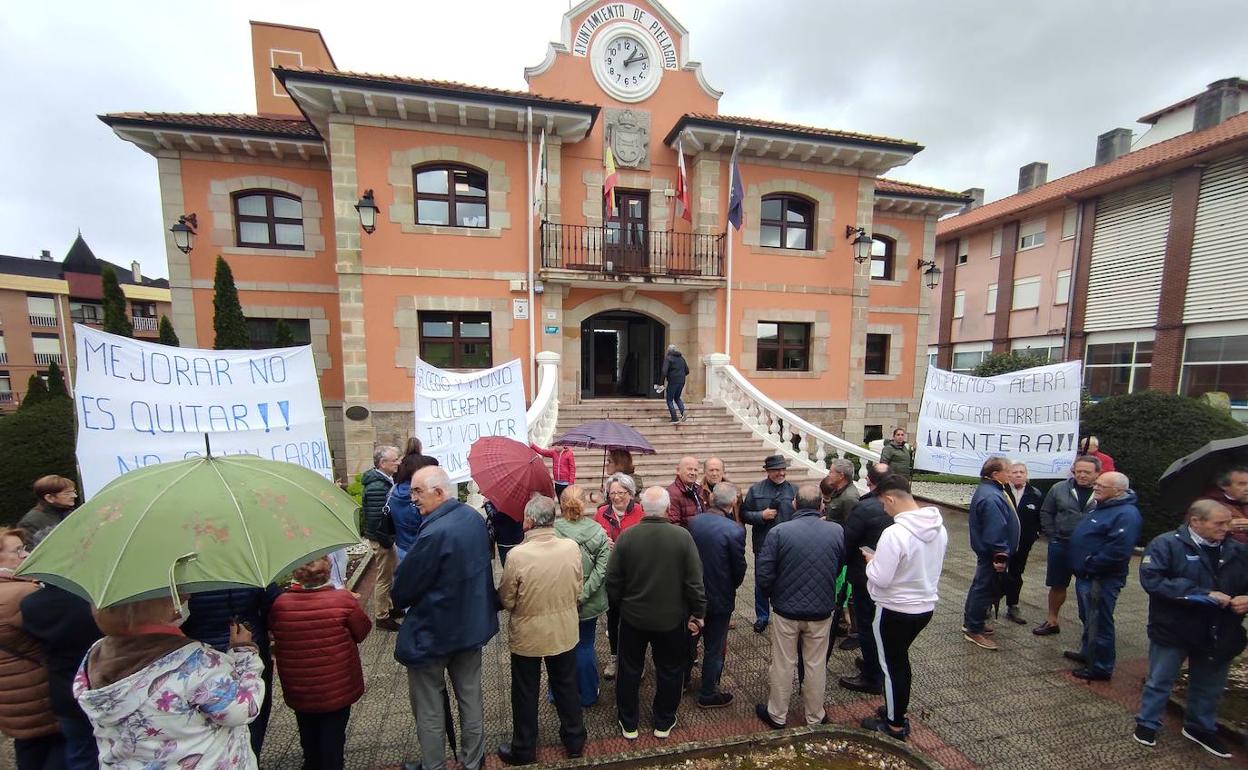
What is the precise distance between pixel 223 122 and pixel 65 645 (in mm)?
12855

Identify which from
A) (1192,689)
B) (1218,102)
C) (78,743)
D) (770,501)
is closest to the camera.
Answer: (78,743)

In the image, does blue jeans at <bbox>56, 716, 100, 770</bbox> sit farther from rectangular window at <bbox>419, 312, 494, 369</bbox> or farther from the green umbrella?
rectangular window at <bbox>419, 312, 494, 369</bbox>

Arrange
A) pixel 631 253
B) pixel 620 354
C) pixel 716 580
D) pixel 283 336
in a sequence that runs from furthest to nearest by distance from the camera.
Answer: pixel 620 354
pixel 631 253
pixel 283 336
pixel 716 580

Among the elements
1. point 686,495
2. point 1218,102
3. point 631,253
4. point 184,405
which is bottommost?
point 686,495

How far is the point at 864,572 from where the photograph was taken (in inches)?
155

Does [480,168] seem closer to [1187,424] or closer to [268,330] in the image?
[268,330]

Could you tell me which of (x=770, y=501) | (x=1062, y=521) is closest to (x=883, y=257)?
(x=1062, y=521)

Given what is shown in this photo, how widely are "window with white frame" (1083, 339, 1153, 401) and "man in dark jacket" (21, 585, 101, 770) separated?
24577 millimetres

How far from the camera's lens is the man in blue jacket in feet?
12.7

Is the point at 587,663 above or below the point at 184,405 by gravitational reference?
below

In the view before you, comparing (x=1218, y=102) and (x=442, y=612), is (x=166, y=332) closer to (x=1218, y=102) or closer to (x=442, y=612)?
(x=442, y=612)

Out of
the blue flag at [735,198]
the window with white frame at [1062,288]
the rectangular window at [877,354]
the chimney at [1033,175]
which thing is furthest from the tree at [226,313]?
the chimney at [1033,175]

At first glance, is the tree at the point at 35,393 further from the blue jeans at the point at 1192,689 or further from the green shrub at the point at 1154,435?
the green shrub at the point at 1154,435

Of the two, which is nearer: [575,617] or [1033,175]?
[575,617]
